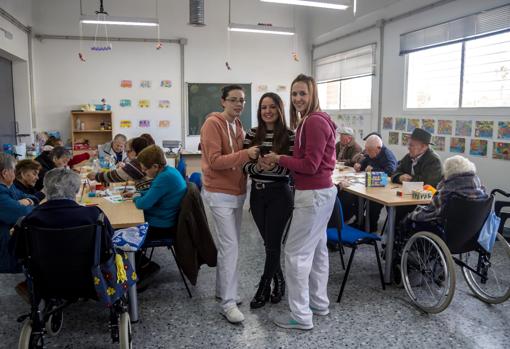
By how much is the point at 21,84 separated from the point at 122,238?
6093 millimetres

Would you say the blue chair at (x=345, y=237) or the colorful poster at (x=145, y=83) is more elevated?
the colorful poster at (x=145, y=83)

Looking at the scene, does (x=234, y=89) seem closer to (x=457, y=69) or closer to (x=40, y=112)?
(x=457, y=69)

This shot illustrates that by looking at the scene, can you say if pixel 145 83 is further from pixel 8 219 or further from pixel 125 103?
pixel 8 219

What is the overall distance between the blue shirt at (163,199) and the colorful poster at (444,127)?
148 inches

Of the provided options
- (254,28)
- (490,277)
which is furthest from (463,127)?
(254,28)

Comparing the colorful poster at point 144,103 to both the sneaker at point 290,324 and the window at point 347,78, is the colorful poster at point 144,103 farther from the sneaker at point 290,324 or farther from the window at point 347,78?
the sneaker at point 290,324

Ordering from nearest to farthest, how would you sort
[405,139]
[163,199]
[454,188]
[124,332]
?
1. [124,332]
2. [454,188]
3. [163,199]
4. [405,139]

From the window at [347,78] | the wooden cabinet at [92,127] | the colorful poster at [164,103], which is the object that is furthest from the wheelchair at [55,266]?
the colorful poster at [164,103]

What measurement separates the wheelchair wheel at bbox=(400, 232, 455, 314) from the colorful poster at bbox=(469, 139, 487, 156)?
226cm

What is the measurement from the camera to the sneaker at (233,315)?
2559 mm

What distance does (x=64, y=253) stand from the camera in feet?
6.26

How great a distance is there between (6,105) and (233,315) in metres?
5.83

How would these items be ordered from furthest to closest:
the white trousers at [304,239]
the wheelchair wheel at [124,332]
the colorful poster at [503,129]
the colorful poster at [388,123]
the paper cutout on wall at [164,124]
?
the paper cutout on wall at [164,124], the colorful poster at [388,123], the colorful poster at [503,129], the white trousers at [304,239], the wheelchair wheel at [124,332]

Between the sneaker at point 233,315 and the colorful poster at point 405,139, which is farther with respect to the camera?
the colorful poster at point 405,139
